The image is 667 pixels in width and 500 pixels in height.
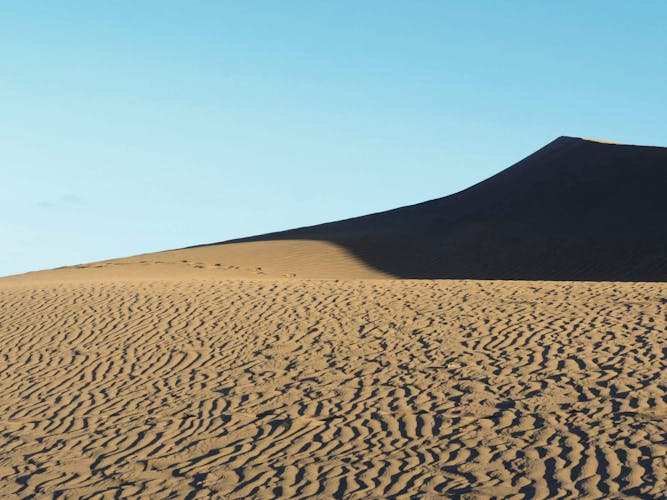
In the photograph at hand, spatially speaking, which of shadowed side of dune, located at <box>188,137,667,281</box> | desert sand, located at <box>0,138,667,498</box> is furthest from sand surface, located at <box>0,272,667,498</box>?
shadowed side of dune, located at <box>188,137,667,281</box>

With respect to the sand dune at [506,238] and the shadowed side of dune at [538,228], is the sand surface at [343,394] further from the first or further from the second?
the shadowed side of dune at [538,228]

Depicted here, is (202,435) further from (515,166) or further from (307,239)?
(515,166)

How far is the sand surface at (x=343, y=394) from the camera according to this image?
31.8ft

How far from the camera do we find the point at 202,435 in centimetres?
1152

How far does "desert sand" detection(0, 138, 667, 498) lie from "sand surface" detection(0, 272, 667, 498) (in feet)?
0.12

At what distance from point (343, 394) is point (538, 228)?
2781 centimetres

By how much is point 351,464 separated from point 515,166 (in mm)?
44530

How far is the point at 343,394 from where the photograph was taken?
500 inches

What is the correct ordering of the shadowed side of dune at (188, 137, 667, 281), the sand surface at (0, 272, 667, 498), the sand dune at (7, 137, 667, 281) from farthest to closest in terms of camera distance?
the shadowed side of dune at (188, 137, 667, 281) → the sand dune at (7, 137, 667, 281) → the sand surface at (0, 272, 667, 498)

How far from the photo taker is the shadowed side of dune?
113ft

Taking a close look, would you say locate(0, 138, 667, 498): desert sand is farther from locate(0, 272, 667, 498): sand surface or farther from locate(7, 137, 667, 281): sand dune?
locate(7, 137, 667, 281): sand dune

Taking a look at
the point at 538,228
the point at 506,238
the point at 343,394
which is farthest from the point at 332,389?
the point at 538,228

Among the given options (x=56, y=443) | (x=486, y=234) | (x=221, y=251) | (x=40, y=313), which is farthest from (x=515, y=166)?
(x=56, y=443)

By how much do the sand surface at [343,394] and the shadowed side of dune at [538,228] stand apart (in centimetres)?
1369
